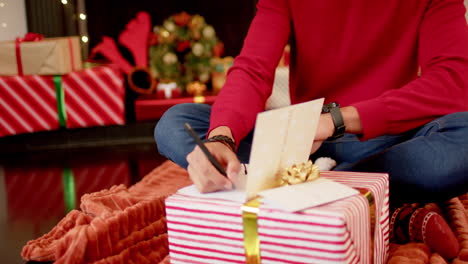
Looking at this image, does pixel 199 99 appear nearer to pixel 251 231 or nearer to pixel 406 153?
pixel 406 153

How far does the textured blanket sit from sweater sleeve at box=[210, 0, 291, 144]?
0.27 meters

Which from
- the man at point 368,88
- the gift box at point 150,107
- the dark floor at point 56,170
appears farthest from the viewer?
the gift box at point 150,107

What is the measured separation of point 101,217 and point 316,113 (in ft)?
1.68

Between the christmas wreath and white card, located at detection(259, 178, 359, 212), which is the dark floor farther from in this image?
white card, located at detection(259, 178, 359, 212)

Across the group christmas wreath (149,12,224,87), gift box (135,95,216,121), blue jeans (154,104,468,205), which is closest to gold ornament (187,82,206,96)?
christmas wreath (149,12,224,87)

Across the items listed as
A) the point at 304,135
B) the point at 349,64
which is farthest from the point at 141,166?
the point at 304,135

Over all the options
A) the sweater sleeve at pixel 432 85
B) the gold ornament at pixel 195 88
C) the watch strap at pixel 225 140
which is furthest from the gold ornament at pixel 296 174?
the gold ornament at pixel 195 88

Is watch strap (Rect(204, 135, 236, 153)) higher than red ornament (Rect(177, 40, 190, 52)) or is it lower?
lower

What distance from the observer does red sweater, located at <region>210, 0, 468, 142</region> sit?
39.9 inches

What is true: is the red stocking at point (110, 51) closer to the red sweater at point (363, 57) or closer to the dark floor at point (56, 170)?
the dark floor at point (56, 170)

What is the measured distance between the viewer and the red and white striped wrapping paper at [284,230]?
0.64m

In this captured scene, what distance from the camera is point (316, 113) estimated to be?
0.73 metres

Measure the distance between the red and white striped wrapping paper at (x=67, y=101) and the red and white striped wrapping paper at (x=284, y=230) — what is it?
1.79 meters

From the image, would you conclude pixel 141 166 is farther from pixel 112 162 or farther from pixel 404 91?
pixel 404 91
